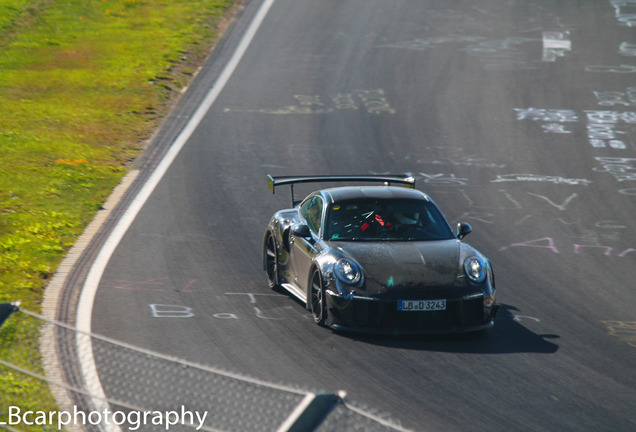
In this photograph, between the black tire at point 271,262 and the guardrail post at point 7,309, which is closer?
the guardrail post at point 7,309

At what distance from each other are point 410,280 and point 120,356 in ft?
9.80

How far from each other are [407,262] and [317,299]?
103 centimetres

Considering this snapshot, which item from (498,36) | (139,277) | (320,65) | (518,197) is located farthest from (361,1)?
(139,277)

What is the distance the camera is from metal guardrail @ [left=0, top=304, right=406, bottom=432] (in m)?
4.18

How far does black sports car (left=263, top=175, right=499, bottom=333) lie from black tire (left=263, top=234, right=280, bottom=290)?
3 centimetres

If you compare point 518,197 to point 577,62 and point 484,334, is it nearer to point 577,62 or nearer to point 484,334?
point 484,334

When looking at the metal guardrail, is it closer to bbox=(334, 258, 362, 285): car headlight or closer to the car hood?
bbox=(334, 258, 362, 285): car headlight

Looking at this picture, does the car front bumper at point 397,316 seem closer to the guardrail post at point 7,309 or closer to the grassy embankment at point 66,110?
the grassy embankment at point 66,110

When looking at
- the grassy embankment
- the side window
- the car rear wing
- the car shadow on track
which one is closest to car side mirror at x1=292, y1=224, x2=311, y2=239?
the side window

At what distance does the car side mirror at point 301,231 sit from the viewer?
10.0 meters

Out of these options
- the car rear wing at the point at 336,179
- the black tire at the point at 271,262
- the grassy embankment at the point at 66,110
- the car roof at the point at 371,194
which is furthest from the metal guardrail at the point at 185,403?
the car rear wing at the point at 336,179

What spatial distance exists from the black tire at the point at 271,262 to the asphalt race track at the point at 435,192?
0.78 ft

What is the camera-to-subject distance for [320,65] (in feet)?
80.5

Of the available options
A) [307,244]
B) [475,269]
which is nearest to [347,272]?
[307,244]
